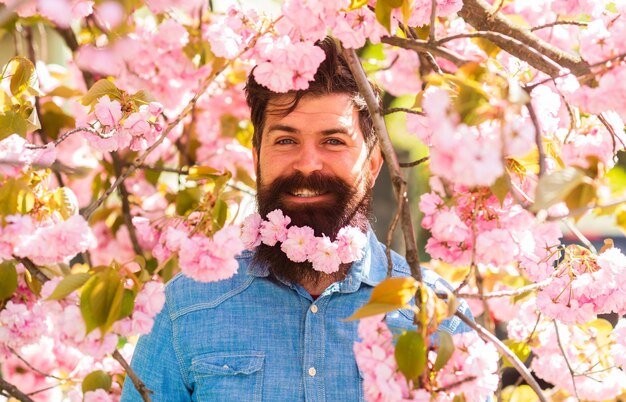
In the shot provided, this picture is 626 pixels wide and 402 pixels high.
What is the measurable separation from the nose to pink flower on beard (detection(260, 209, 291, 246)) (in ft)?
0.62

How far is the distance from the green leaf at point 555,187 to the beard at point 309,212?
3.04 feet


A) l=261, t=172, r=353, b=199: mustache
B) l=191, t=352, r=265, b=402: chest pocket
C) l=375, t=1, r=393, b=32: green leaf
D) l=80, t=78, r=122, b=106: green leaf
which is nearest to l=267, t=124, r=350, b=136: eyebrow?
l=261, t=172, r=353, b=199: mustache

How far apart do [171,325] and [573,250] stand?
38.4 inches

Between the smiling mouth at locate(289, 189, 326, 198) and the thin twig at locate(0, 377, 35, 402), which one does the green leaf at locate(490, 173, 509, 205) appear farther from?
the thin twig at locate(0, 377, 35, 402)

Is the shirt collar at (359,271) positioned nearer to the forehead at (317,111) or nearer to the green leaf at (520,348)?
the forehead at (317,111)

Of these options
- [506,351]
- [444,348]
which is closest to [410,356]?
[444,348]

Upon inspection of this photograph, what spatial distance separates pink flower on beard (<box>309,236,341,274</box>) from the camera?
6.57 feet

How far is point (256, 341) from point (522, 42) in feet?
3.05

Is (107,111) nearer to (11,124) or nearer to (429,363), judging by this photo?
(11,124)

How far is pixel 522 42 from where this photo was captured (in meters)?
1.79

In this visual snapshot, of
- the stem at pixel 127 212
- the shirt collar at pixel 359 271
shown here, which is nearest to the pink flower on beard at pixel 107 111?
the shirt collar at pixel 359 271

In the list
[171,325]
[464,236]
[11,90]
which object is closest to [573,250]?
[464,236]

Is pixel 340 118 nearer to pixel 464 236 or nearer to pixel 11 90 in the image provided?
pixel 464 236

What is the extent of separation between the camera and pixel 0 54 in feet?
10.3
